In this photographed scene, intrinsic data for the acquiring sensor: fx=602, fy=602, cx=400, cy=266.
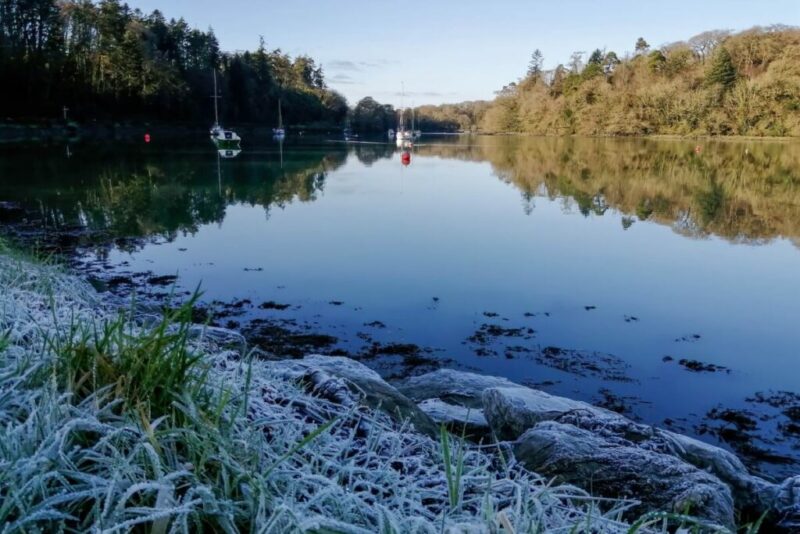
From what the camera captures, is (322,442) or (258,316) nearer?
(322,442)

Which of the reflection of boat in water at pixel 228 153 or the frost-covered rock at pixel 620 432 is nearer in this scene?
the frost-covered rock at pixel 620 432

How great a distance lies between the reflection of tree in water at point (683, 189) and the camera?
17484mm

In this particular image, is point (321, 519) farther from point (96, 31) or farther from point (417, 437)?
point (96, 31)

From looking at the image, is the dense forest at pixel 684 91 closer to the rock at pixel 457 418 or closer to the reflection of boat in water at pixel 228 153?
the reflection of boat in water at pixel 228 153

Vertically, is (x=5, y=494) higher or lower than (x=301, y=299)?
higher

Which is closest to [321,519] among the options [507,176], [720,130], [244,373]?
[244,373]

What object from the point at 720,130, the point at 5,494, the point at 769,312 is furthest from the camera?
the point at 720,130

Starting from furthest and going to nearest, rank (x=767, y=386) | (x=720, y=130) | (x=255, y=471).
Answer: (x=720, y=130)
(x=767, y=386)
(x=255, y=471)

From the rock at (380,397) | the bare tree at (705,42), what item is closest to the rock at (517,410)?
the rock at (380,397)

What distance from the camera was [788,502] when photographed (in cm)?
359

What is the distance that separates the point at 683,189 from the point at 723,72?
56897mm

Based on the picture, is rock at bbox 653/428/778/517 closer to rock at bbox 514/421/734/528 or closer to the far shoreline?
rock at bbox 514/421/734/528

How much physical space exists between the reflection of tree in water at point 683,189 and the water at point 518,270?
157 millimetres

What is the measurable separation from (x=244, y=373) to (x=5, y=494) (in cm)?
112
